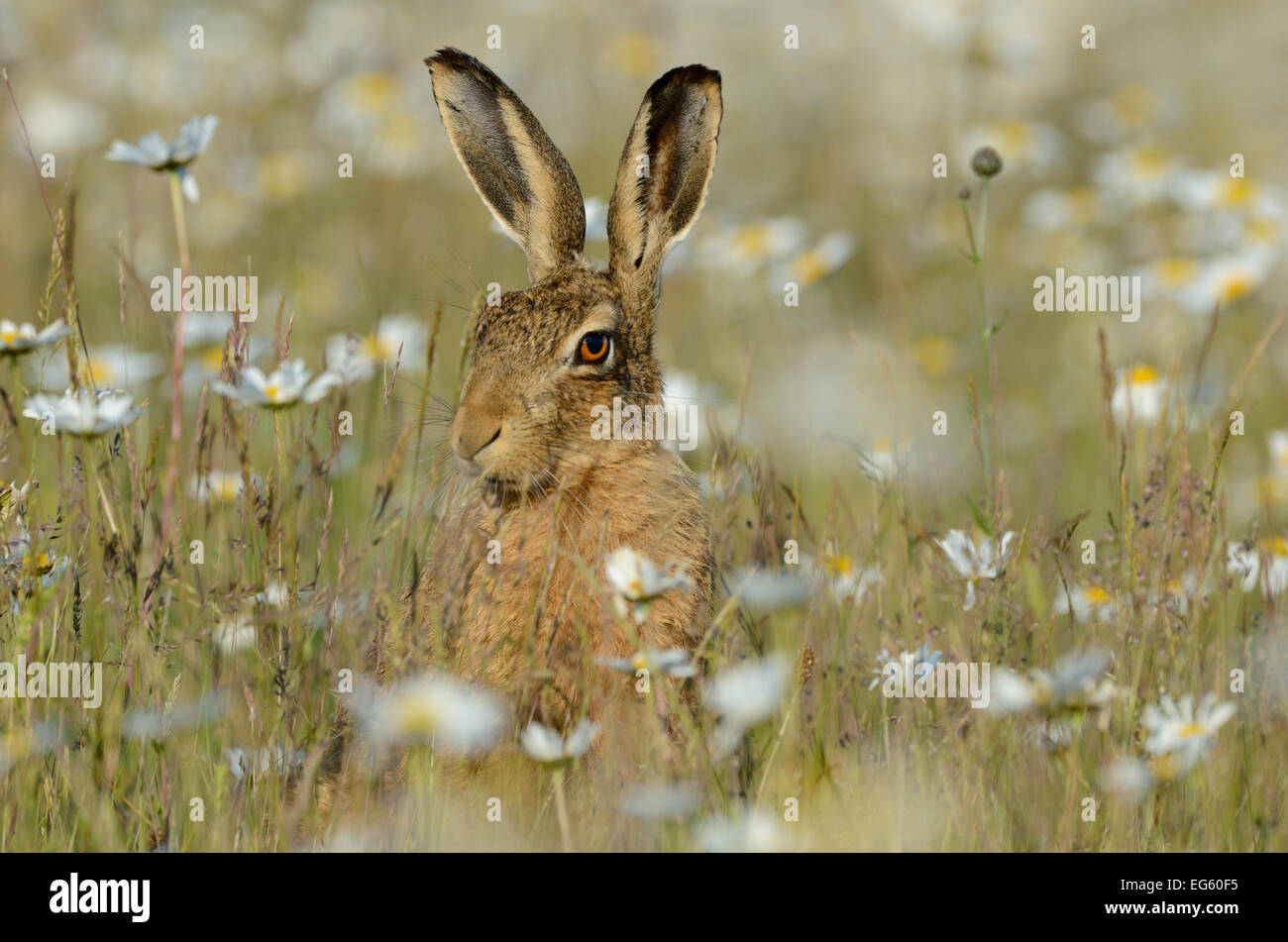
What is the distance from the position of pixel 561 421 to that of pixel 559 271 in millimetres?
615

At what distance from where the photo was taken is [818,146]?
36.4ft

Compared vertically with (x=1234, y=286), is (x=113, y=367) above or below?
below

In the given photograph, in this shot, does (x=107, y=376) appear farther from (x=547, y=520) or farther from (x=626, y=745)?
(x=626, y=745)

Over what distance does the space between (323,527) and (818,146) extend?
322 inches

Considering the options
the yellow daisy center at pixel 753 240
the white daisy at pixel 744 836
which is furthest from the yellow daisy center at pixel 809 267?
the white daisy at pixel 744 836

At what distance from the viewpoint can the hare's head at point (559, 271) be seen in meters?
4.38

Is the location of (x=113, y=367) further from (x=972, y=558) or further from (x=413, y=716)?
(x=972, y=558)

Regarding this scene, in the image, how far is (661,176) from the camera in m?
4.79

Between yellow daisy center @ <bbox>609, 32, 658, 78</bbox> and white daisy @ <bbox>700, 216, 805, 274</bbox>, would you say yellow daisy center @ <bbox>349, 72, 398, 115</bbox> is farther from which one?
white daisy @ <bbox>700, 216, 805, 274</bbox>

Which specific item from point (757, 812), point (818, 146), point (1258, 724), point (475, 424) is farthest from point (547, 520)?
point (818, 146)

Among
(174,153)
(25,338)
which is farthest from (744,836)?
(25,338)

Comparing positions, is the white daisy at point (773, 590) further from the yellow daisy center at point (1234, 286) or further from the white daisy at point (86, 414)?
the yellow daisy center at point (1234, 286)

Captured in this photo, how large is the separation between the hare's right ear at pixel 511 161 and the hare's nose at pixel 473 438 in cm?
91

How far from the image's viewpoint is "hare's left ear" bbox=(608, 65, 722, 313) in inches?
179
